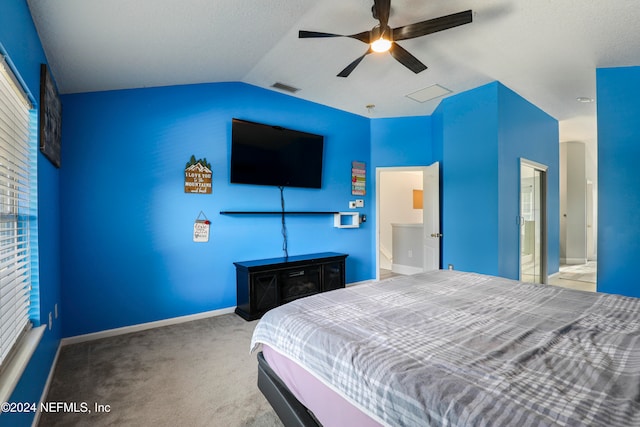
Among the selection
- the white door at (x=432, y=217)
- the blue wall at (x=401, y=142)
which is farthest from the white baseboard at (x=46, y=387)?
the blue wall at (x=401, y=142)

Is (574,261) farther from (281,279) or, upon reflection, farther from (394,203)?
(281,279)

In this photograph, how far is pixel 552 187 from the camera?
4801 millimetres

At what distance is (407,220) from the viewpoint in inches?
260

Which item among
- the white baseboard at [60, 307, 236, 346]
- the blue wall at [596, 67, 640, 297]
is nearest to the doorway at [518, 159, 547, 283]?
the blue wall at [596, 67, 640, 297]

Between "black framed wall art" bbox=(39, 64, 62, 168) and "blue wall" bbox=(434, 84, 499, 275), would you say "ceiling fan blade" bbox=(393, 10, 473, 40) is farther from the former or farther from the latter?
"black framed wall art" bbox=(39, 64, 62, 168)

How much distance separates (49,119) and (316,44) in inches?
85.7

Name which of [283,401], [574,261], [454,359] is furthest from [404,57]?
[574,261]

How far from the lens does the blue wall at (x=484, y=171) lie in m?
3.49

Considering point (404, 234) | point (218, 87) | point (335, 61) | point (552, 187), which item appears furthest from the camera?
point (404, 234)

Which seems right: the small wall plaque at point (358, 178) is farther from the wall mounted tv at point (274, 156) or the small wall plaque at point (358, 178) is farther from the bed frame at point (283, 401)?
the bed frame at point (283, 401)

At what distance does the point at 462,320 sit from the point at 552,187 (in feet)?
15.7

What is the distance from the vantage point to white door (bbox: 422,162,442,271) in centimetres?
409

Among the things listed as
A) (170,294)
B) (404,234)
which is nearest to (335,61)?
(170,294)

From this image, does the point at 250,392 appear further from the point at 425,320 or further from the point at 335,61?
the point at 335,61
